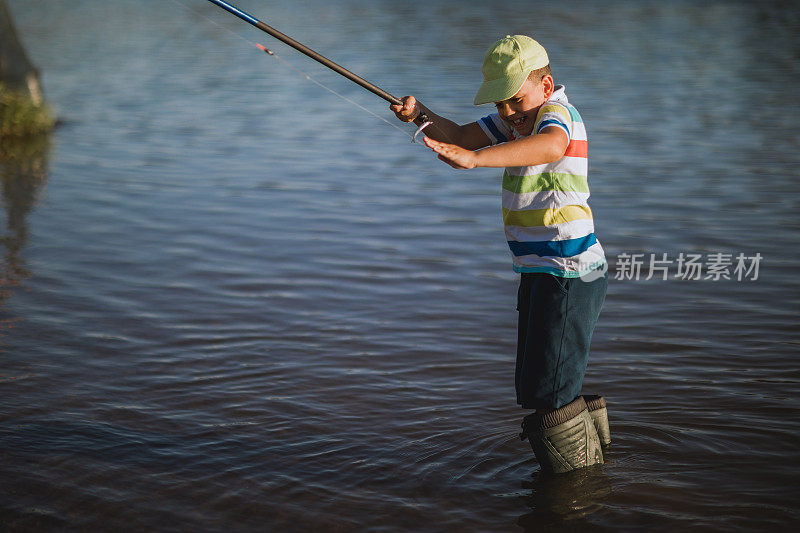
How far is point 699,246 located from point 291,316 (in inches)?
124

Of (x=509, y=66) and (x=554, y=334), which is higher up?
(x=509, y=66)

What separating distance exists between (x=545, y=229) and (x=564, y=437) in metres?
Answer: 0.82

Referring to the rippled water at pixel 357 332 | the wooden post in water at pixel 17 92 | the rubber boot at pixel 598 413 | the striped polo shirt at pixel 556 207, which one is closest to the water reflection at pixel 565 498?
the rippled water at pixel 357 332

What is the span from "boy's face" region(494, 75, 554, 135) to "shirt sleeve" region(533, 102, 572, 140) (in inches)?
2.8

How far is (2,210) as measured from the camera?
8867 mm

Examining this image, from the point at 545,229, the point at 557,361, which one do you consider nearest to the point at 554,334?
the point at 557,361

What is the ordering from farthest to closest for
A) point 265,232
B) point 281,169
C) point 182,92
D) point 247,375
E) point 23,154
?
point 182,92 → point 23,154 → point 281,169 → point 265,232 → point 247,375

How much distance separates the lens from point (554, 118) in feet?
11.1

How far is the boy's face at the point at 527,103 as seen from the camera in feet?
11.4

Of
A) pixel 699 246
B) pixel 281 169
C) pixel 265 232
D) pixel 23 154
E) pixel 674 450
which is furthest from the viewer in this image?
pixel 23 154

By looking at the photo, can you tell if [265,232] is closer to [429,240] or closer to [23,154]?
[429,240]

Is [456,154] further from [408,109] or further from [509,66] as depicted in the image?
[408,109]

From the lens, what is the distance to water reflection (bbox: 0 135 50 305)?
6973 millimetres

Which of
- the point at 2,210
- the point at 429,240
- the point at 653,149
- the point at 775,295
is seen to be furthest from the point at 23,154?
the point at 775,295
